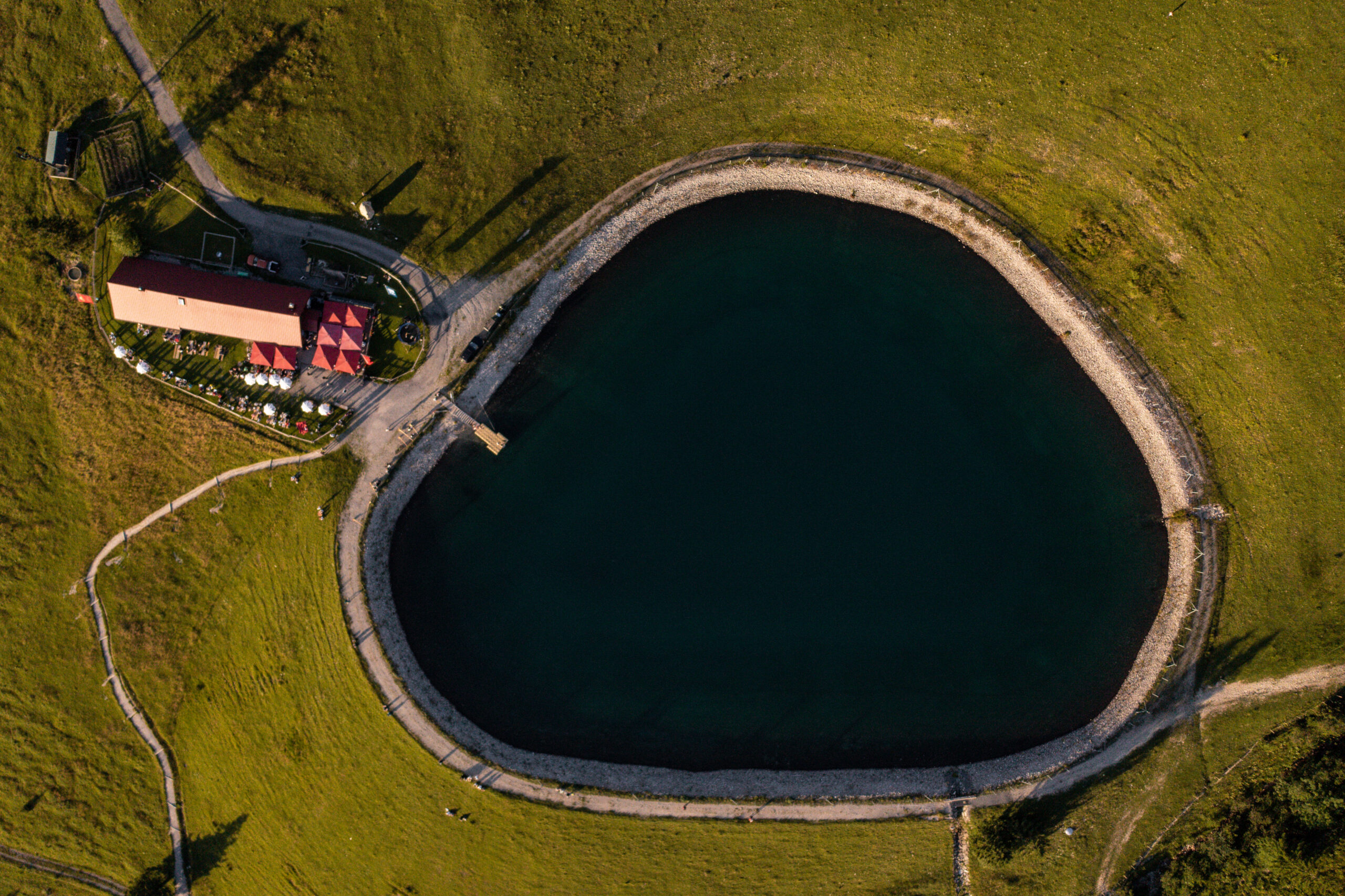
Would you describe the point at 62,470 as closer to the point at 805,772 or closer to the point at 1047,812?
the point at 805,772

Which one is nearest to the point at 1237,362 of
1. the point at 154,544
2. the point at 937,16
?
the point at 937,16

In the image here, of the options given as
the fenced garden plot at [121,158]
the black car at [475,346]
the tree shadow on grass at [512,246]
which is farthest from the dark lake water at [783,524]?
the fenced garden plot at [121,158]

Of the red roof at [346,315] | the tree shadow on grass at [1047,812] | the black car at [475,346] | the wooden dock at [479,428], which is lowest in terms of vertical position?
the tree shadow on grass at [1047,812]

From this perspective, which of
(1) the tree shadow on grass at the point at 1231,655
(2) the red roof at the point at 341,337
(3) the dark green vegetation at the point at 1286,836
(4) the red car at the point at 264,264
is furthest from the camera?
(1) the tree shadow on grass at the point at 1231,655

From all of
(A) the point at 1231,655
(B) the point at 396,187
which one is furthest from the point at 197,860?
(A) the point at 1231,655

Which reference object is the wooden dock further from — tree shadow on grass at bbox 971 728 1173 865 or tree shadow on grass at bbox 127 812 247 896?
tree shadow on grass at bbox 971 728 1173 865

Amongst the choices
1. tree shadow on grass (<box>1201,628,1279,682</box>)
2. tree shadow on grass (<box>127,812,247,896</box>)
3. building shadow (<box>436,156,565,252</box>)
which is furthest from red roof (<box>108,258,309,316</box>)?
tree shadow on grass (<box>1201,628,1279,682</box>)

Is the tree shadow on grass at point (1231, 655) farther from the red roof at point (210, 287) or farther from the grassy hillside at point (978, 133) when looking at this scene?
the red roof at point (210, 287)
